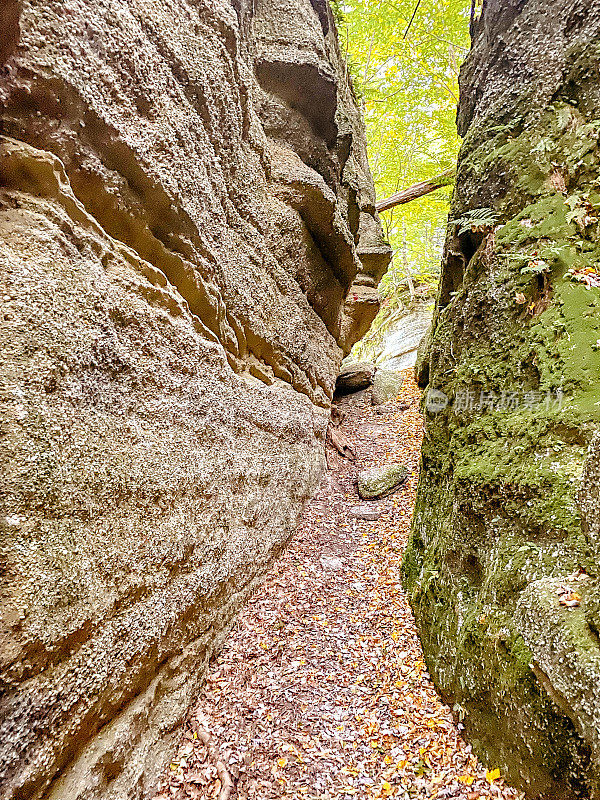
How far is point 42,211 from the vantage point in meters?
2.85

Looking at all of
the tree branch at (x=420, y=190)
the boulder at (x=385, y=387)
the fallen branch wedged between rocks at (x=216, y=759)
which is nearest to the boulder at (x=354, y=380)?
the boulder at (x=385, y=387)

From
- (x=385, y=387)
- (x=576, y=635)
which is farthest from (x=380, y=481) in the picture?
(x=385, y=387)

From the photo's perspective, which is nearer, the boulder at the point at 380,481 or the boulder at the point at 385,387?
the boulder at the point at 380,481

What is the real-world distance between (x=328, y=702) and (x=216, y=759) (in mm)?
1182

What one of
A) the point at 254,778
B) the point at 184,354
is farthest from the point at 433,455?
the point at 254,778

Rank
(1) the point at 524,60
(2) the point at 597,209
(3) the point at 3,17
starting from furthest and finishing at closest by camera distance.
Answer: (1) the point at 524,60
(2) the point at 597,209
(3) the point at 3,17

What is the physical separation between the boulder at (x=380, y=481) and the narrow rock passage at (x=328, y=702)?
1.54 metres

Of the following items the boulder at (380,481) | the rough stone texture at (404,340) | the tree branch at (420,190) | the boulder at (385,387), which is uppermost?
the tree branch at (420,190)

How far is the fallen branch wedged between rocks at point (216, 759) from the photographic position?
3.29 metres

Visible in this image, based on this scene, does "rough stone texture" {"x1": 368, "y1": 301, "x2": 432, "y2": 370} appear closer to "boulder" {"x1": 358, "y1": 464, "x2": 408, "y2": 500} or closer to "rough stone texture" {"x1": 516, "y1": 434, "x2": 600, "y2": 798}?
"boulder" {"x1": 358, "y1": 464, "x2": 408, "y2": 500}

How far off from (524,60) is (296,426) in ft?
19.9

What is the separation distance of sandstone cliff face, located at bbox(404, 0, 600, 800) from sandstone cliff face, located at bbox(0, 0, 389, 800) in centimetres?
269

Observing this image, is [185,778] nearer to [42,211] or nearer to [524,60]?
[42,211]

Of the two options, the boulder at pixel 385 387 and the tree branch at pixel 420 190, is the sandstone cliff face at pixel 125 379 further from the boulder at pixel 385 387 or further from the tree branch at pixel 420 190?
the boulder at pixel 385 387
